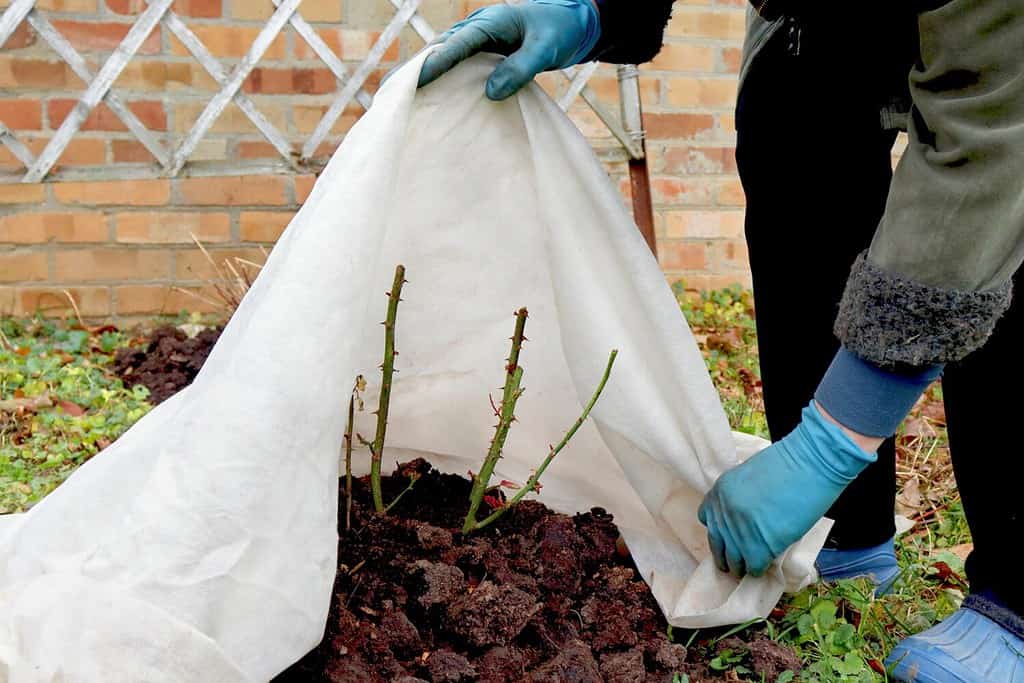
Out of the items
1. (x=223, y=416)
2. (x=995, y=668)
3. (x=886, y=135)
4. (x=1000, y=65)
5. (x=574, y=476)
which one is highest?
(x=1000, y=65)

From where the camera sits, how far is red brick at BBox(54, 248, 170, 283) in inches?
107

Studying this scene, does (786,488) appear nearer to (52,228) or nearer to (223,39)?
(223,39)

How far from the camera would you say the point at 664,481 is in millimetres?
1305

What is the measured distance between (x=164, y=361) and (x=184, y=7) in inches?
36.1

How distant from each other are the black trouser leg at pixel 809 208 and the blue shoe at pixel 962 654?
0.27 meters

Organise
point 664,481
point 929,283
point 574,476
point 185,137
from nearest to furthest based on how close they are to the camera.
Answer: point 929,283
point 664,481
point 574,476
point 185,137

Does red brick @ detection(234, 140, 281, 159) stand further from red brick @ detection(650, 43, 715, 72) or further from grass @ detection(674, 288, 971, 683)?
grass @ detection(674, 288, 971, 683)

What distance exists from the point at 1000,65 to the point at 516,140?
541 mm

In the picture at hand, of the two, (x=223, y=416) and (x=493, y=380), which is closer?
(x=223, y=416)

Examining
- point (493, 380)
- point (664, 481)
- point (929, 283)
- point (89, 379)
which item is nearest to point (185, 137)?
point (89, 379)

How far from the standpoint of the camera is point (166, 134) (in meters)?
2.67

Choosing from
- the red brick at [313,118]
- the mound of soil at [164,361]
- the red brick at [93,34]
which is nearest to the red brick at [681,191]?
the red brick at [313,118]

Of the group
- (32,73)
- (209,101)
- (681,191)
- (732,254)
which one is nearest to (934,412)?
(732,254)

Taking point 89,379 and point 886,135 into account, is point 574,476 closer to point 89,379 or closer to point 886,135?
point 886,135
